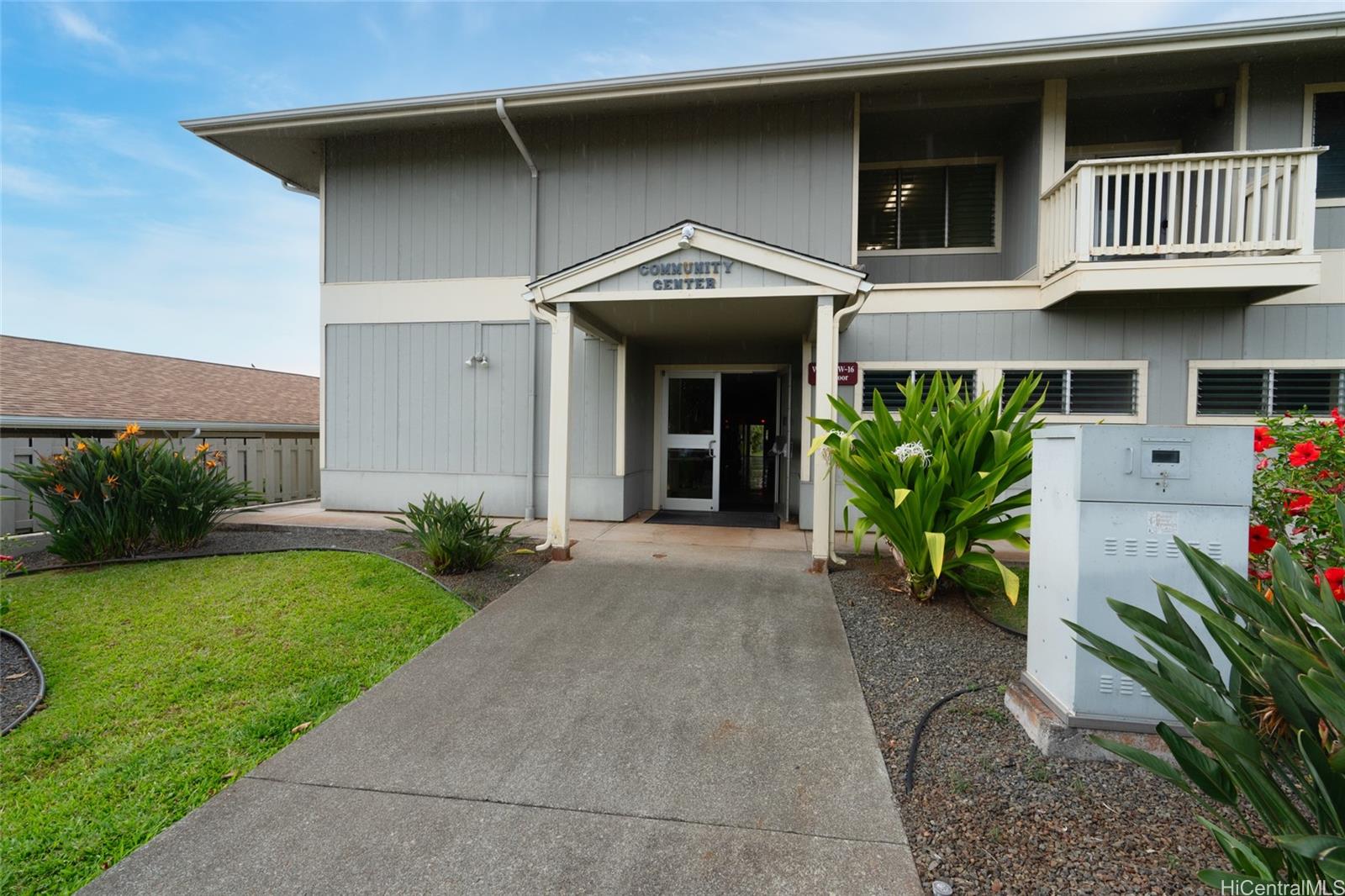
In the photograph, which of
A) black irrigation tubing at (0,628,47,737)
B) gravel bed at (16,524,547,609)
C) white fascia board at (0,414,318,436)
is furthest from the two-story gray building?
black irrigation tubing at (0,628,47,737)

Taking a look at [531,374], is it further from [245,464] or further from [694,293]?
[245,464]

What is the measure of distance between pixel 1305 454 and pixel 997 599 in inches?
91.1

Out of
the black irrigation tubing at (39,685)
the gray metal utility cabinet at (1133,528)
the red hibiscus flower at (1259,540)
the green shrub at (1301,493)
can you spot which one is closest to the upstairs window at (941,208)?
the green shrub at (1301,493)

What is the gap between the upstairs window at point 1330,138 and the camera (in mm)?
6562

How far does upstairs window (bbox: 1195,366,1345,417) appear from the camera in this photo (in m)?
6.43

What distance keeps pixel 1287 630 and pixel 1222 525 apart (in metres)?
1.34

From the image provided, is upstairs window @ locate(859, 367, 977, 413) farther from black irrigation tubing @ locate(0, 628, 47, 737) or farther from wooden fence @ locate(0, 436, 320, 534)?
wooden fence @ locate(0, 436, 320, 534)

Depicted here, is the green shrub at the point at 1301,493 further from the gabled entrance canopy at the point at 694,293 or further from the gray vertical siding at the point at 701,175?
the gray vertical siding at the point at 701,175

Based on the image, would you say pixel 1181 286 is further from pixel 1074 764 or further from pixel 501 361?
pixel 501 361

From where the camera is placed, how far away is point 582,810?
7.22 ft

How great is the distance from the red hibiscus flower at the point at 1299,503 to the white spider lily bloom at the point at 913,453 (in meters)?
1.88

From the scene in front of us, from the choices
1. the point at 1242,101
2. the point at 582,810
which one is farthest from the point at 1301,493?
the point at 1242,101

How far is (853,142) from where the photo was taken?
7.12 metres

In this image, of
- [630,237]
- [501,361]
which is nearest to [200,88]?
[501,361]
